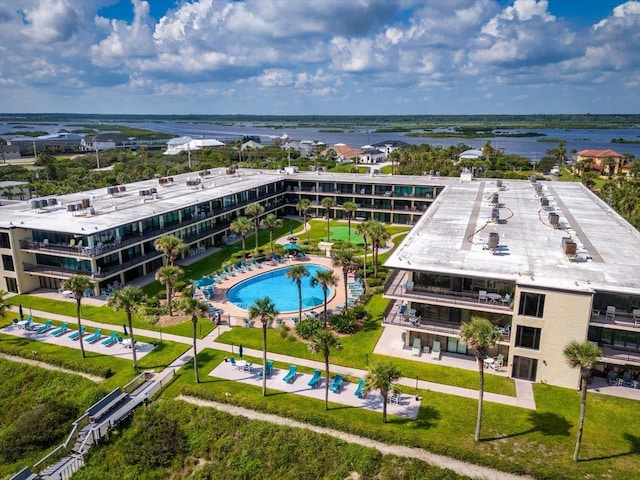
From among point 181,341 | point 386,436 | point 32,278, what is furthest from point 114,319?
point 386,436

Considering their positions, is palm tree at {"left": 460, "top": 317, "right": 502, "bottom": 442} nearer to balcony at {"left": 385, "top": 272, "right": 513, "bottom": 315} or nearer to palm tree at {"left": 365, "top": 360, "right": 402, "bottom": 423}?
palm tree at {"left": 365, "top": 360, "right": 402, "bottom": 423}

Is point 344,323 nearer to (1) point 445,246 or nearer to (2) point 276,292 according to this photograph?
(1) point 445,246

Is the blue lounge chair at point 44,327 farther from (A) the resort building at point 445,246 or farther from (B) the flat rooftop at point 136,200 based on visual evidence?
(B) the flat rooftop at point 136,200

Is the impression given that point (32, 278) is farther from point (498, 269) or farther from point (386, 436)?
point (498, 269)

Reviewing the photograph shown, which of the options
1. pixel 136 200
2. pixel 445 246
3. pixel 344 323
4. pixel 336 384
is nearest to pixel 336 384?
pixel 336 384

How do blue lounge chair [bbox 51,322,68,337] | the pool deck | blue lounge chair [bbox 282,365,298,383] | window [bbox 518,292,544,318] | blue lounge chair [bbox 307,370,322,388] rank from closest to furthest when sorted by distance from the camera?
window [bbox 518,292,544,318] → blue lounge chair [bbox 307,370,322,388] → blue lounge chair [bbox 282,365,298,383] → blue lounge chair [bbox 51,322,68,337] → the pool deck

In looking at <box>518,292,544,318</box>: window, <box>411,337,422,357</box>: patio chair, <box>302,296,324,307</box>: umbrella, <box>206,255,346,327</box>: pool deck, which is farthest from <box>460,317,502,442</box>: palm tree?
<box>302,296,324,307</box>: umbrella
